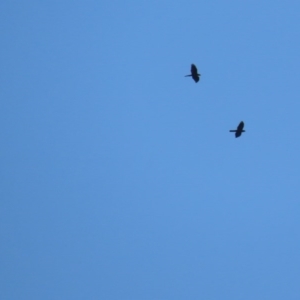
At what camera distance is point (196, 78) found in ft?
96.3

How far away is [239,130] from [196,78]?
2.96 meters

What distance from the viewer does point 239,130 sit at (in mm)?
30531
